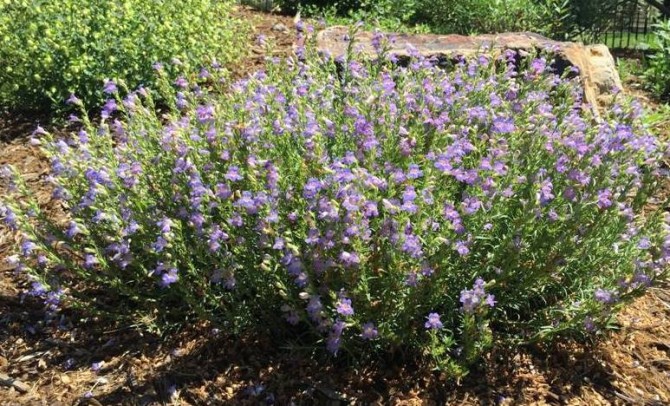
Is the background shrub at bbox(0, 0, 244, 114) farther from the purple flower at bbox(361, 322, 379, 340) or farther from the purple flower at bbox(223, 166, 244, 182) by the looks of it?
the purple flower at bbox(361, 322, 379, 340)

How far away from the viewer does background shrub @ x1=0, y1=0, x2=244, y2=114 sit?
5164 mm

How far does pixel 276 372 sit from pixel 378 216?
0.93 m

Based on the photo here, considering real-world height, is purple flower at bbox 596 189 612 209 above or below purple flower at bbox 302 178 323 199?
below

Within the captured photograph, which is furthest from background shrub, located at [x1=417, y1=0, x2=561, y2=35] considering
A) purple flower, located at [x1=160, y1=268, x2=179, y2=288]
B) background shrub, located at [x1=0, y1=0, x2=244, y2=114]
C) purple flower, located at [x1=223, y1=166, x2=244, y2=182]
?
purple flower, located at [x1=160, y1=268, x2=179, y2=288]

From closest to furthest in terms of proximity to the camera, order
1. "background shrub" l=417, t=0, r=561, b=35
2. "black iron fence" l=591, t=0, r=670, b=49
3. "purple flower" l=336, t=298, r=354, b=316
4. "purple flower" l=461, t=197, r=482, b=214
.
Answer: "purple flower" l=336, t=298, r=354, b=316
"purple flower" l=461, t=197, r=482, b=214
"background shrub" l=417, t=0, r=561, b=35
"black iron fence" l=591, t=0, r=670, b=49

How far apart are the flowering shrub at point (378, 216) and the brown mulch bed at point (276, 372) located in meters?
0.17

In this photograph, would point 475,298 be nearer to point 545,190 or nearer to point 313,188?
point 545,190

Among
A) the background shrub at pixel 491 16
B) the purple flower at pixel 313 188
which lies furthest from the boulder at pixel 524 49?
the purple flower at pixel 313 188

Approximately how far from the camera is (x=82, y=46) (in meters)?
5.18

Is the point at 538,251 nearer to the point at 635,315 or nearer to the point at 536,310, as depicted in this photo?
the point at 536,310

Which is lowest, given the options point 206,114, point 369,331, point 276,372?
point 276,372

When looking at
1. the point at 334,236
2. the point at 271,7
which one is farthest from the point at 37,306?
the point at 271,7

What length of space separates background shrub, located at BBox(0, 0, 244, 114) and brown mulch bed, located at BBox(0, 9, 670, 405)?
2.16 meters

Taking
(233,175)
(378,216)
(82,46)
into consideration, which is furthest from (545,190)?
(82,46)
